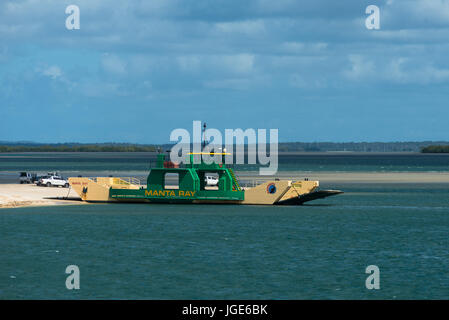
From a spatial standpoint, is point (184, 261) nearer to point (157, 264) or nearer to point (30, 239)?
point (157, 264)

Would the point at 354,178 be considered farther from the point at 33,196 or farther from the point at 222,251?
the point at 222,251

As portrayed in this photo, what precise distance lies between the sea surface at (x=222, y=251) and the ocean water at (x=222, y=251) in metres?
0.07

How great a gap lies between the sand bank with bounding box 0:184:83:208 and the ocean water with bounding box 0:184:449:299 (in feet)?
10.6

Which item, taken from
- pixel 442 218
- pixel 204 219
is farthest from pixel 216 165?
pixel 442 218

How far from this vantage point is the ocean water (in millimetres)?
36094

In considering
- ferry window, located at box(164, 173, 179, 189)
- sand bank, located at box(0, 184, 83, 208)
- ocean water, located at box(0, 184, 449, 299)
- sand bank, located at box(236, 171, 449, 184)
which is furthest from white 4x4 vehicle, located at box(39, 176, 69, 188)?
sand bank, located at box(236, 171, 449, 184)

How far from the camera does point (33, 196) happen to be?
82.0 metres

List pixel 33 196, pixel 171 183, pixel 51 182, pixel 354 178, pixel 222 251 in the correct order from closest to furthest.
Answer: pixel 222 251
pixel 33 196
pixel 51 182
pixel 171 183
pixel 354 178

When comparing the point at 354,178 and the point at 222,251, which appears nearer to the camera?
the point at 222,251

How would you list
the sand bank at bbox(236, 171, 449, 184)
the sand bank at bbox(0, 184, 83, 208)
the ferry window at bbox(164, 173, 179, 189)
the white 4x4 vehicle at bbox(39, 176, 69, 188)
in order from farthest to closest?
1. the sand bank at bbox(236, 171, 449, 184)
2. the ferry window at bbox(164, 173, 179, 189)
3. the white 4x4 vehicle at bbox(39, 176, 69, 188)
4. the sand bank at bbox(0, 184, 83, 208)

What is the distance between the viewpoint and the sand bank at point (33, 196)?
247ft

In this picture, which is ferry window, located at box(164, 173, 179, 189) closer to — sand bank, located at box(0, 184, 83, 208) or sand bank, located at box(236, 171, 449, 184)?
sand bank, located at box(236, 171, 449, 184)

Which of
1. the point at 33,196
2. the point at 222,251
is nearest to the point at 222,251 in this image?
the point at 222,251

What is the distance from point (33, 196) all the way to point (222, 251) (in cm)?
4039
